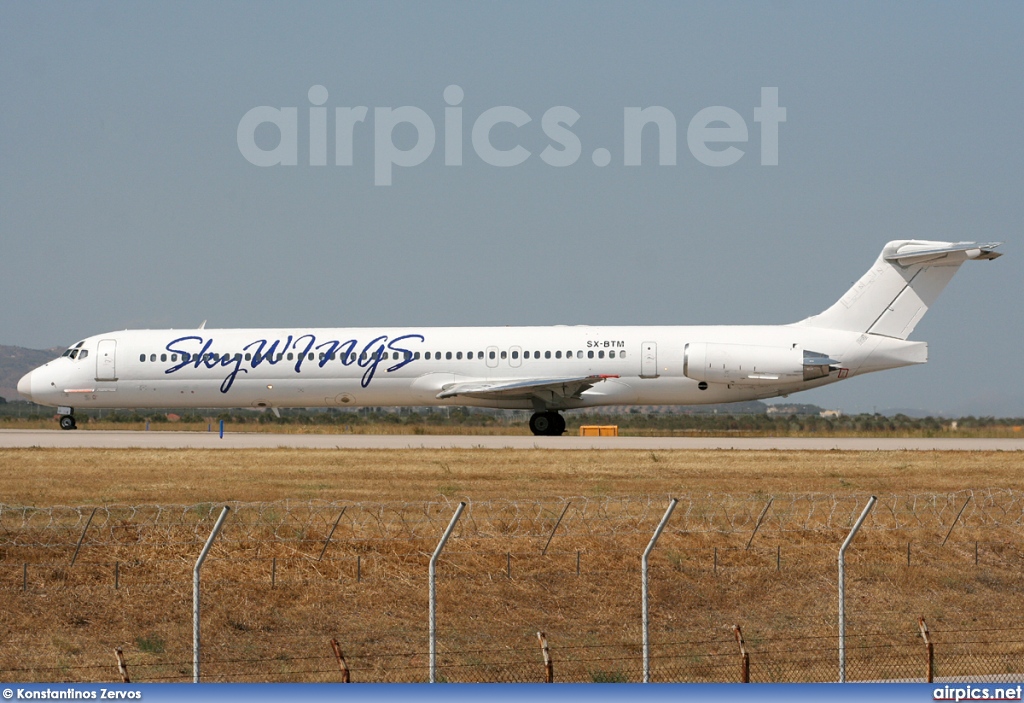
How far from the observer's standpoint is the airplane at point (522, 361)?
41281mm

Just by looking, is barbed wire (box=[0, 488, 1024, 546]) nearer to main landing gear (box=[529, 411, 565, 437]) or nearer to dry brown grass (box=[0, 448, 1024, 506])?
dry brown grass (box=[0, 448, 1024, 506])

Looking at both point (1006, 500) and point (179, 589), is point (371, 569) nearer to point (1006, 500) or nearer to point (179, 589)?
point (179, 589)

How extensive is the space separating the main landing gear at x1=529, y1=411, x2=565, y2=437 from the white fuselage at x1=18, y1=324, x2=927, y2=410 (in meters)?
0.45

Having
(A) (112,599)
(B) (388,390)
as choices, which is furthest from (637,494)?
(B) (388,390)

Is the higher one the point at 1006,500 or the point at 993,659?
the point at 1006,500

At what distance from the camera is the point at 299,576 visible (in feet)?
56.1

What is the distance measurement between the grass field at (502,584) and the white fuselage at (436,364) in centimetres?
1712

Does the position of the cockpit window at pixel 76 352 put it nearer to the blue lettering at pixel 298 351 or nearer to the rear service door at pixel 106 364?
the rear service door at pixel 106 364

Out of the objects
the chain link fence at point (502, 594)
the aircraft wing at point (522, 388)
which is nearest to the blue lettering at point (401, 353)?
the aircraft wing at point (522, 388)

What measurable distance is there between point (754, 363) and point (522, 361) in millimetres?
7673

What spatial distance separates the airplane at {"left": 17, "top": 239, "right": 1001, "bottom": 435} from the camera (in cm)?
4128

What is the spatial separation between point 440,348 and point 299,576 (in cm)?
2608

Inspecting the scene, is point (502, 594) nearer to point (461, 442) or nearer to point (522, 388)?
point (461, 442)

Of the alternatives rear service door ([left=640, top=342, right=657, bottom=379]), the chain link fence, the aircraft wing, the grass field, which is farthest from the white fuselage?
the chain link fence
